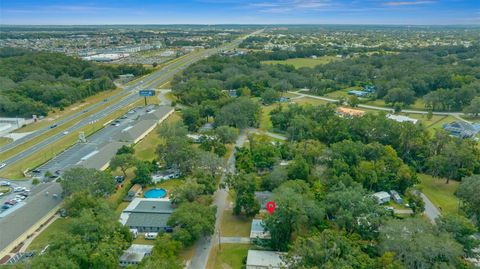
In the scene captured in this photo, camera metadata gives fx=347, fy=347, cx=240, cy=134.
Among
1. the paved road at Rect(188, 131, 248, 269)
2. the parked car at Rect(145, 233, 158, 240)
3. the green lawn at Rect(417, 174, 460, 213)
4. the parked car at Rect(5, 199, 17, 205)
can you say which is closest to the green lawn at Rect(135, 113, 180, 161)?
the paved road at Rect(188, 131, 248, 269)

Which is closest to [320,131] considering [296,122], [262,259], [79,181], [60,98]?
[296,122]

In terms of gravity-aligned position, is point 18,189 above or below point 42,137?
below

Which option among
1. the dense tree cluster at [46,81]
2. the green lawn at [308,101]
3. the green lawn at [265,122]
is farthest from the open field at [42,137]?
the green lawn at [308,101]

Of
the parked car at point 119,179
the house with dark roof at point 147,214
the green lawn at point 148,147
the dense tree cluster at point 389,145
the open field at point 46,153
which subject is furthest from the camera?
the green lawn at point 148,147

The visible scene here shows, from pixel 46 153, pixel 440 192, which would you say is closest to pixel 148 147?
pixel 46 153

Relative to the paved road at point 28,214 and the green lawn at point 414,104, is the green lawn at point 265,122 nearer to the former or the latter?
the green lawn at point 414,104

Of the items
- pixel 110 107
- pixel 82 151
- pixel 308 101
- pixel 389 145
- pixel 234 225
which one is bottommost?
pixel 234 225

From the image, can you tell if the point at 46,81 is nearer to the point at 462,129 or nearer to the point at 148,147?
the point at 148,147
